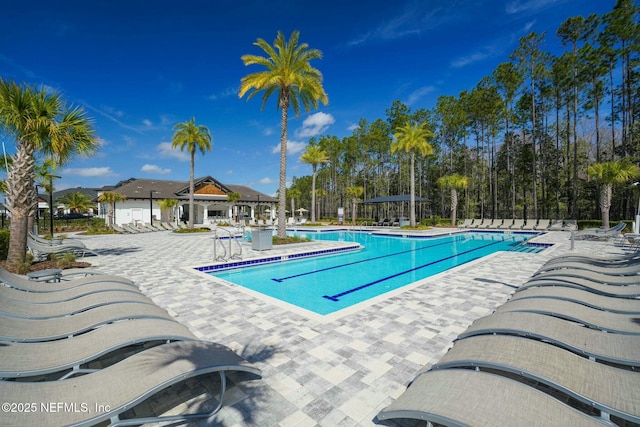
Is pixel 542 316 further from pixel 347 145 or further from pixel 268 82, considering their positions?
pixel 347 145

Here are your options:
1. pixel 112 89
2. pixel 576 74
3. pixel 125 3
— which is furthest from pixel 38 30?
pixel 576 74

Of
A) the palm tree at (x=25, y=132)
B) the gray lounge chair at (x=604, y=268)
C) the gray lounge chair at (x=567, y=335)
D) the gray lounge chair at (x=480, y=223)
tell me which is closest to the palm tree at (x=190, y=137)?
the palm tree at (x=25, y=132)

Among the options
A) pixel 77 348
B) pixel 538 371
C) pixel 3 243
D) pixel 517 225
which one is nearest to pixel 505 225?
pixel 517 225

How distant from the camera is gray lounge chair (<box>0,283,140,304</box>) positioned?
3.47 m

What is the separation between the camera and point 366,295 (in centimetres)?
700

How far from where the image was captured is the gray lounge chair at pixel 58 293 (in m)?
3.47

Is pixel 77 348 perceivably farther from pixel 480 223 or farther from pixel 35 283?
pixel 480 223

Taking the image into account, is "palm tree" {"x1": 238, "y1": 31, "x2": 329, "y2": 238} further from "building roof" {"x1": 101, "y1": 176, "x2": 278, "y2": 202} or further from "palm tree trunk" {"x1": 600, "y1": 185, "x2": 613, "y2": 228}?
"building roof" {"x1": 101, "y1": 176, "x2": 278, "y2": 202}

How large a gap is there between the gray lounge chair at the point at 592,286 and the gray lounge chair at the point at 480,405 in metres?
3.28

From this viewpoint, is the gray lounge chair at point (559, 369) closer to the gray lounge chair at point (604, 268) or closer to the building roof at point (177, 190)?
the gray lounge chair at point (604, 268)

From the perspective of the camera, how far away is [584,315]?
10.1 ft

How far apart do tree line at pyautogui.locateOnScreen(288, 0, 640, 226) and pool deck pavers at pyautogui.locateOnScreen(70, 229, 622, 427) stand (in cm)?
2089

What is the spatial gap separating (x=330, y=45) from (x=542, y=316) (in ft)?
76.6

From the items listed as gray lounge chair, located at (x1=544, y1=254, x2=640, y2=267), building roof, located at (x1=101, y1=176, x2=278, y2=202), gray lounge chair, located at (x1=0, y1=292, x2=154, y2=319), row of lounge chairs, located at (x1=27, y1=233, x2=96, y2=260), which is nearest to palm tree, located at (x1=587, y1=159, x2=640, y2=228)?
gray lounge chair, located at (x1=544, y1=254, x2=640, y2=267)
